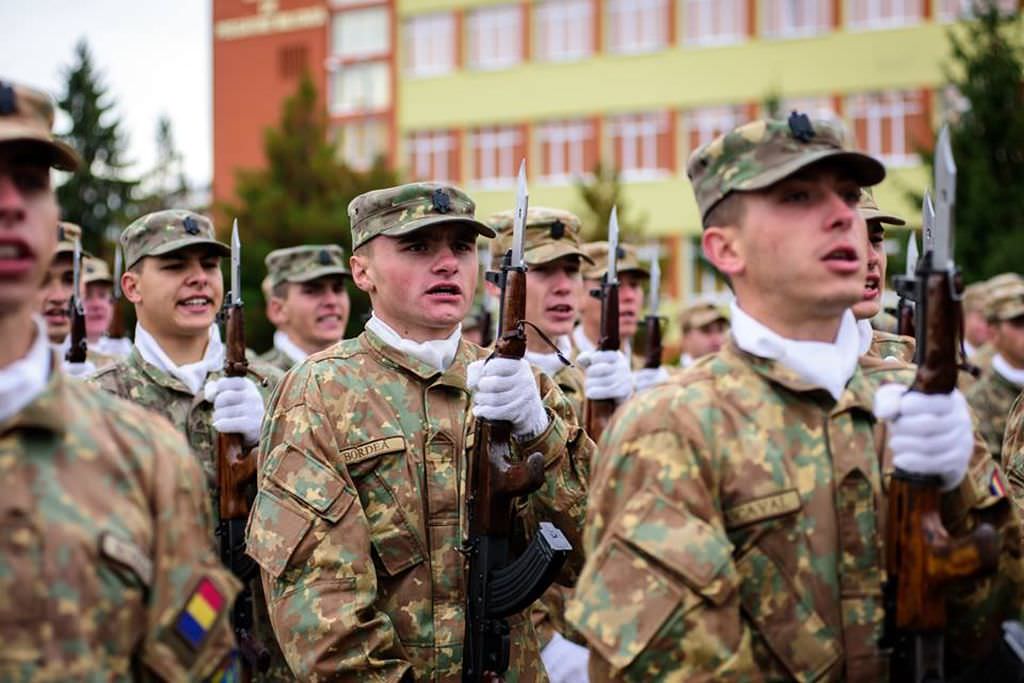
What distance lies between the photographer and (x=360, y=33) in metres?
45.1

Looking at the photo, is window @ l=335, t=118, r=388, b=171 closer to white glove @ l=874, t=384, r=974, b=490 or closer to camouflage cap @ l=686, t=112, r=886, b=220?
camouflage cap @ l=686, t=112, r=886, b=220

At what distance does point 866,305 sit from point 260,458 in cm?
253

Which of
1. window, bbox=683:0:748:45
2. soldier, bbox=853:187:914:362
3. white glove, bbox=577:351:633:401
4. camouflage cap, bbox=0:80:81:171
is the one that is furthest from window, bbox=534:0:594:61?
camouflage cap, bbox=0:80:81:171

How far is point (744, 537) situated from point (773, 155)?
1005 mm

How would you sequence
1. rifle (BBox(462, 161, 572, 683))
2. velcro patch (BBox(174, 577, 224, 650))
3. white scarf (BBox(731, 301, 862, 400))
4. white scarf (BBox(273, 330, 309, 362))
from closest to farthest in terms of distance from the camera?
1. velcro patch (BBox(174, 577, 224, 650))
2. white scarf (BBox(731, 301, 862, 400))
3. rifle (BBox(462, 161, 572, 683))
4. white scarf (BBox(273, 330, 309, 362))

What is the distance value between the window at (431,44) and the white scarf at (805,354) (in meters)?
40.5

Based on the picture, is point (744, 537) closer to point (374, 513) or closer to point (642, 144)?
→ point (374, 513)

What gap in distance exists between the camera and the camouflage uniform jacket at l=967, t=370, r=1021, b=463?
36.3 feet

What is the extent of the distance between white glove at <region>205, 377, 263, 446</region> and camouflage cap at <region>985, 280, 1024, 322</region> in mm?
7136

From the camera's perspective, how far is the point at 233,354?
658 centimetres

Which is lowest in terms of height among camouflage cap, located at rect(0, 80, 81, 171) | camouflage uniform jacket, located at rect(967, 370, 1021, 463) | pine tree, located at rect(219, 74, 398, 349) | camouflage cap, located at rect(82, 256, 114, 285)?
camouflage uniform jacket, located at rect(967, 370, 1021, 463)

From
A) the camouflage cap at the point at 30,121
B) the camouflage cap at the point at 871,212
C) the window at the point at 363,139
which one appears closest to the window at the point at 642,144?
the window at the point at 363,139

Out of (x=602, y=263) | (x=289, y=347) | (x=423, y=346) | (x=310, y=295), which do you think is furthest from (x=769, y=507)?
(x=289, y=347)

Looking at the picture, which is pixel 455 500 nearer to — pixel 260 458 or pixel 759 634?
pixel 260 458
